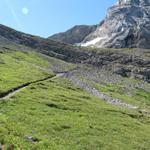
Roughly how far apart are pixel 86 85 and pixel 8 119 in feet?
245

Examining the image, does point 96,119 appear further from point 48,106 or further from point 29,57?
point 29,57

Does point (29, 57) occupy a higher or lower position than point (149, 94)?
higher

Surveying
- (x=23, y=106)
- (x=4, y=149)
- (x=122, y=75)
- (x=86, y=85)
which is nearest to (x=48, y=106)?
(x=23, y=106)

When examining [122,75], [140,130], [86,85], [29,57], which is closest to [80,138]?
[140,130]

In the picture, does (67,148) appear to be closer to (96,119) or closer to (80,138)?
(80,138)

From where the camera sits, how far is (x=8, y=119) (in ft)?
145

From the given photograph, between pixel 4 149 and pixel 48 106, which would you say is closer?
pixel 4 149

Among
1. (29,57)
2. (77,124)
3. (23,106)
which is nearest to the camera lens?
(77,124)

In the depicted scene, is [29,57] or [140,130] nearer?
[140,130]

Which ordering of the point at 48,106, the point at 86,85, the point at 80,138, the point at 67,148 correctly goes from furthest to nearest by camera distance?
the point at 86,85 → the point at 48,106 → the point at 80,138 → the point at 67,148

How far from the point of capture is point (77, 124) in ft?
166

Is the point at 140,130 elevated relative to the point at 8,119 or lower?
lower

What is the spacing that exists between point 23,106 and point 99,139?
1550 cm

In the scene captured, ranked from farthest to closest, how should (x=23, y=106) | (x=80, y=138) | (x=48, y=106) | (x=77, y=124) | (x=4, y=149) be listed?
(x=48, y=106) → (x=23, y=106) → (x=77, y=124) → (x=80, y=138) → (x=4, y=149)
